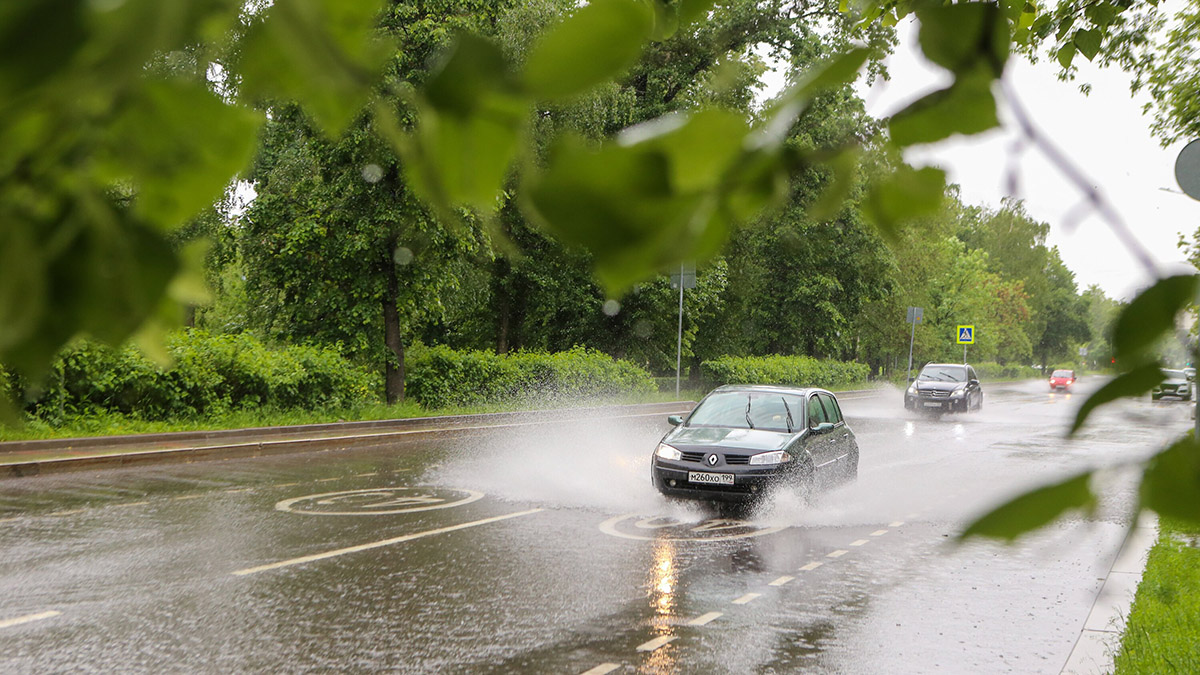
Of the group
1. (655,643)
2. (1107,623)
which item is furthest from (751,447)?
(655,643)

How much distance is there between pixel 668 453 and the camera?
11.2 metres

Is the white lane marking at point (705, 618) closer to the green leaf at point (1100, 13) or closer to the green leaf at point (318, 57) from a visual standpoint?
the green leaf at point (1100, 13)

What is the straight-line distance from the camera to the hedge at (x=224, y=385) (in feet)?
51.7

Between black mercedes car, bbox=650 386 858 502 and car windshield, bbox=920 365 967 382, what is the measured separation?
22097 millimetres

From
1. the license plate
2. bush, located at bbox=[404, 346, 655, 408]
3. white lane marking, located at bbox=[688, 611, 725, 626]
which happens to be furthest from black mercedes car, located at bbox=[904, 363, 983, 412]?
white lane marking, located at bbox=[688, 611, 725, 626]

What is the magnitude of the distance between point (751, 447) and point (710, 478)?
0.59m

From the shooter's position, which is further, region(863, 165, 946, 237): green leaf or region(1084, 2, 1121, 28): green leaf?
region(1084, 2, 1121, 28): green leaf

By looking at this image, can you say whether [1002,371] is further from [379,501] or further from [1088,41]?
[1088,41]

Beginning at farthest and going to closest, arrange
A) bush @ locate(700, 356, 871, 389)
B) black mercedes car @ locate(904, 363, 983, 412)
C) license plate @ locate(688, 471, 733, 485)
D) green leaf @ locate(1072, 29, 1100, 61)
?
bush @ locate(700, 356, 871, 389) < black mercedes car @ locate(904, 363, 983, 412) < license plate @ locate(688, 471, 733, 485) < green leaf @ locate(1072, 29, 1100, 61)

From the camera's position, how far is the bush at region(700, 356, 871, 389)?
40.0 m

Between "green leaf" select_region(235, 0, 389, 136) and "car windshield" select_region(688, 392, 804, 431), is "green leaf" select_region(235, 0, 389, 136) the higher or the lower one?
the higher one

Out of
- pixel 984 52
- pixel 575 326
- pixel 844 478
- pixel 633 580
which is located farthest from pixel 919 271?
pixel 984 52

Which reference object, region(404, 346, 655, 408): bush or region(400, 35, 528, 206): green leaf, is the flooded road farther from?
region(404, 346, 655, 408): bush

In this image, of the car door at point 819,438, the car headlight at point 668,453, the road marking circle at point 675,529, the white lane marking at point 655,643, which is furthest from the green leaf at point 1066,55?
the car door at point 819,438
